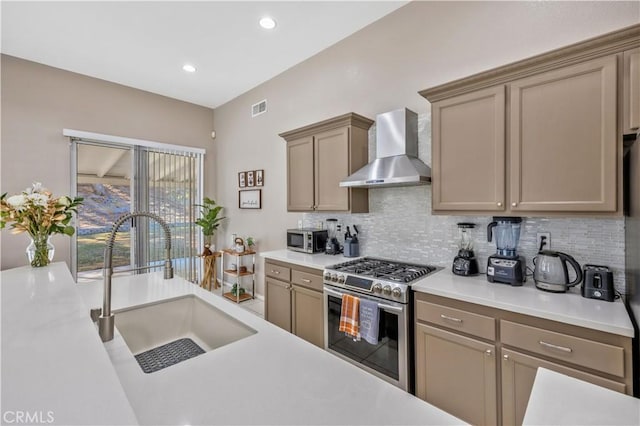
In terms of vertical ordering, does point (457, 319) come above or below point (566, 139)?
below

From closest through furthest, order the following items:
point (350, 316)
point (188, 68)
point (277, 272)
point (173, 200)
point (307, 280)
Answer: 1. point (350, 316)
2. point (307, 280)
3. point (277, 272)
4. point (188, 68)
5. point (173, 200)

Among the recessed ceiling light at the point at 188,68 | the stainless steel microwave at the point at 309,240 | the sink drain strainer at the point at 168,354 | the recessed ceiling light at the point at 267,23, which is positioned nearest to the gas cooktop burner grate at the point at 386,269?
the stainless steel microwave at the point at 309,240

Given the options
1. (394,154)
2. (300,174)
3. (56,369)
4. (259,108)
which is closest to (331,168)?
(300,174)

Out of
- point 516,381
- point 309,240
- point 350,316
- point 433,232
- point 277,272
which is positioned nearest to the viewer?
point 516,381

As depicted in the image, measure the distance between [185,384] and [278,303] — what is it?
7.54 feet

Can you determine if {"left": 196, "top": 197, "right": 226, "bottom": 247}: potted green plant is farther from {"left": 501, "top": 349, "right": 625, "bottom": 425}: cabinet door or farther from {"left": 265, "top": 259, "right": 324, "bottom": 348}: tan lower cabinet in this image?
{"left": 501, "top": 349, "right": 625, "bottom": 425}: cabinet door

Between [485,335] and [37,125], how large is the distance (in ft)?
16.9

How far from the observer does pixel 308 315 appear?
9.10ft

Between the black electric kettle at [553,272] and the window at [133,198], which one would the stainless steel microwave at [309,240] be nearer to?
the window at [133,198]

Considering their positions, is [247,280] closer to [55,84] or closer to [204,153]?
[204,153]

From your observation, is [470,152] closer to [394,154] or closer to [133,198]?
[394,154]

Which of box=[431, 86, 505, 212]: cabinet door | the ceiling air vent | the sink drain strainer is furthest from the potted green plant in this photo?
box=[431, 86, 505, 212]: cabinet door

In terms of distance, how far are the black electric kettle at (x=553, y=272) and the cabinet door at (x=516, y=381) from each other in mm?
489

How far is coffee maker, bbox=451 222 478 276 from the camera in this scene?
7.20 feet
